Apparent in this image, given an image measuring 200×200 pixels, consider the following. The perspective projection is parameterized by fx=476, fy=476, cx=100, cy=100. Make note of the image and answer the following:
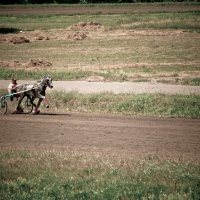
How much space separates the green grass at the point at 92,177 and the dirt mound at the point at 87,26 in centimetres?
3713

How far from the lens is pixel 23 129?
17375 millimetres

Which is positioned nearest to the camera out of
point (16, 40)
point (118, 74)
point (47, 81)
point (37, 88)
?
point (47, 81)

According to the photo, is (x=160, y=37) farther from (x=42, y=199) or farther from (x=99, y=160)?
(x=42, y=199)

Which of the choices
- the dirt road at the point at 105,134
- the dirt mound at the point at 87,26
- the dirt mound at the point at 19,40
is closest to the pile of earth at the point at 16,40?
the dirt mound at the point at 19,40

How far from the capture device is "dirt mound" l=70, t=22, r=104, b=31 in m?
49.7

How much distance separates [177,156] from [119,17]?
44421 mm

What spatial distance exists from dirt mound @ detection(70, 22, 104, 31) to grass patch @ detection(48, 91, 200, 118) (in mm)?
27358

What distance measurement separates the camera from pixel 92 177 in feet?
37.2

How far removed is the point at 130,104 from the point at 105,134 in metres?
4.90

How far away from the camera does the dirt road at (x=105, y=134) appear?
1446 cm

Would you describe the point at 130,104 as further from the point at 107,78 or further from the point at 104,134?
the point at 107,78

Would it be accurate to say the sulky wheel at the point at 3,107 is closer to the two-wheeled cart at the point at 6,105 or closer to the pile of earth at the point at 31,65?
the two-wheeled cart at the point at 6,105

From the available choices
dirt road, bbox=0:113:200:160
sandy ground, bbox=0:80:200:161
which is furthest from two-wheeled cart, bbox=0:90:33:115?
dirt road, bbox=0:113:200:160

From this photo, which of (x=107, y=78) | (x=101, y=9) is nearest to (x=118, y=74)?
(x=107, y=78)
